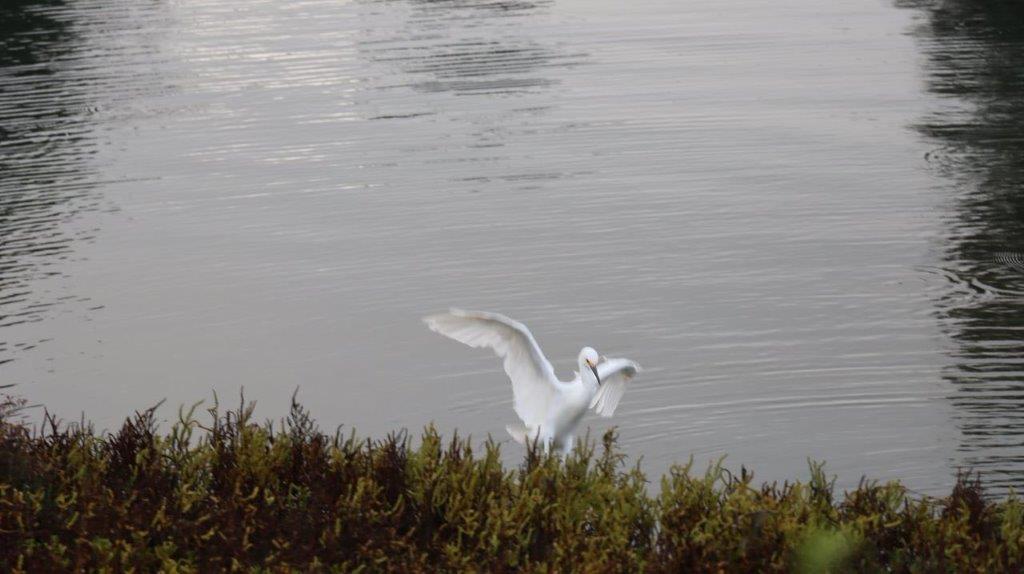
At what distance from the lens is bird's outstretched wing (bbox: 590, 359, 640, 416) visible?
11.6 metres

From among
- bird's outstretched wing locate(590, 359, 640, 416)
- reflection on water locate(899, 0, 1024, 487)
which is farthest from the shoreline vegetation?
reflection on water locate(899, 0, 1024, 487)

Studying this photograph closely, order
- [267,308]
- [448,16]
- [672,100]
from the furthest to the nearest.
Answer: [448,16], [672,100], [267,308]

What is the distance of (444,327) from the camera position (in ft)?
37.2

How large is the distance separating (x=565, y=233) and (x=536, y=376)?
786 cm

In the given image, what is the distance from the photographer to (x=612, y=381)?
12.0 meters

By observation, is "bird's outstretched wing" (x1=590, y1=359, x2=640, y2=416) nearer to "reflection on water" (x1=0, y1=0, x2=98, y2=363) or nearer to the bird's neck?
the bird's neck

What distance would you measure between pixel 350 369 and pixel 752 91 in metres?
14.9

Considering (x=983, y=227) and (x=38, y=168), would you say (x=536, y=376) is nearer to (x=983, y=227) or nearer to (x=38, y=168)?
(x=983, y=227)

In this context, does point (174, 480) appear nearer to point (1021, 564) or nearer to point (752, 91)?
point (1021, 564)

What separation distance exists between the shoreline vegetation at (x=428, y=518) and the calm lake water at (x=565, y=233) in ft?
8.43

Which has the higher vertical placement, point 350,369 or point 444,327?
point 444,327

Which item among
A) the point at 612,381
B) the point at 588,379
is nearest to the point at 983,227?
the point at 612,381

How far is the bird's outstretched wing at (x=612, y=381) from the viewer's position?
38.2 ft

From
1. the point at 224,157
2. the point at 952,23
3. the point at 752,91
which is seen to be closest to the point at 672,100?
the point at 752,91
